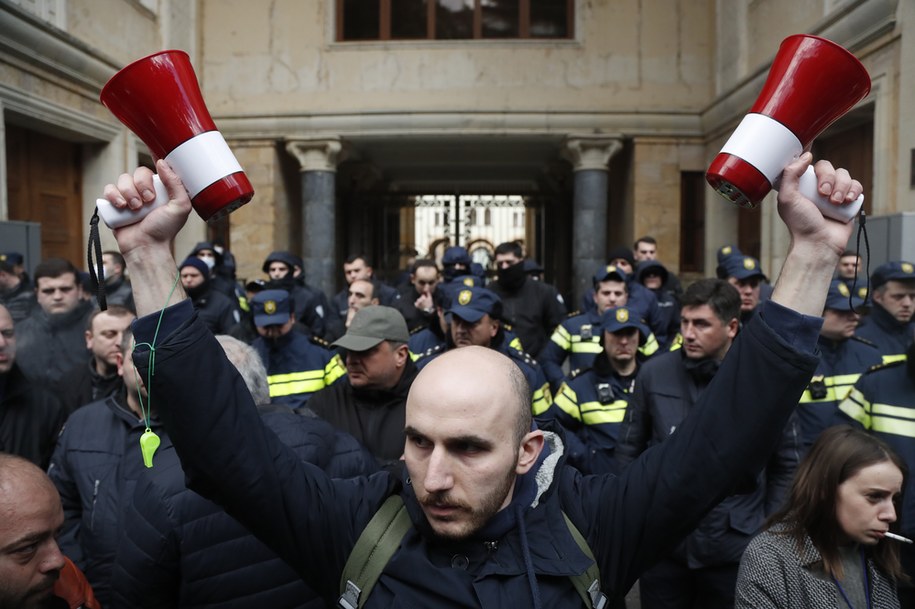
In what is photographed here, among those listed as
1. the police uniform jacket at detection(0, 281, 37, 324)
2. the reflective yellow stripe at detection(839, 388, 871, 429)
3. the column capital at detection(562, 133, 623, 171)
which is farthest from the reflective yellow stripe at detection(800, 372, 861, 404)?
the column capital at detection(562, 133, 623, 171)

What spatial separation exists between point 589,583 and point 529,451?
285 mm

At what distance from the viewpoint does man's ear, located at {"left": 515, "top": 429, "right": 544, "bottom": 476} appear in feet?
5.21

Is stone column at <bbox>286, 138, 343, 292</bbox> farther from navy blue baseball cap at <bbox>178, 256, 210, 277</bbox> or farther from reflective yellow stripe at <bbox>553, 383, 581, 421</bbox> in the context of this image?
reflective yellow stripe at <bbox>553, 383, 581, 421</bbox>

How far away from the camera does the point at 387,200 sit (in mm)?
17578

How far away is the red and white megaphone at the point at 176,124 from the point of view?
150 centimetres

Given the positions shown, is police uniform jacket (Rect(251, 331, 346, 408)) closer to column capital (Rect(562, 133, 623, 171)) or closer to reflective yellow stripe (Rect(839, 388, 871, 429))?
reflective yellow stripe (Rect(839, 388, 871, 429))

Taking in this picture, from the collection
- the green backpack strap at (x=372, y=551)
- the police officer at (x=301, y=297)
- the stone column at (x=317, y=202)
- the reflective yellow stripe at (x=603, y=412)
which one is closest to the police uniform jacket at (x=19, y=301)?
the police officer at (x=301, y=297)

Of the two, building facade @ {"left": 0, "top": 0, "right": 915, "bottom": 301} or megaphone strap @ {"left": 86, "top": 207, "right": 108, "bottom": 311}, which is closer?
megaphone strap @ {"left": 86, "top": 207, "right": 108, "bottom": 311}

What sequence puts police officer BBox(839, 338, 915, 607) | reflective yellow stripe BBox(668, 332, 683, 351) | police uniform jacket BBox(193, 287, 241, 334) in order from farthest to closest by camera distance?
police uniform jacket BBox(193, 287, 241, 334) < reflective yellow stripe BBox(668, 332, 683, 351) < police officer BBox(839, 338, 915, 607)

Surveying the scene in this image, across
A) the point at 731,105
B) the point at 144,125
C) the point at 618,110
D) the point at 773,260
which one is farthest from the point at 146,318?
the point at 618,110

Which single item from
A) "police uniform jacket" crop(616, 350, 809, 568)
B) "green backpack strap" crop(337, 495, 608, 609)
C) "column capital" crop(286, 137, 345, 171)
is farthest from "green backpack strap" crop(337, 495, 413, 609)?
"column capital" crop(286, 137, 345, 171)

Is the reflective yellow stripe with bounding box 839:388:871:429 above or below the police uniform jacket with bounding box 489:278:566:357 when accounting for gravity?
below

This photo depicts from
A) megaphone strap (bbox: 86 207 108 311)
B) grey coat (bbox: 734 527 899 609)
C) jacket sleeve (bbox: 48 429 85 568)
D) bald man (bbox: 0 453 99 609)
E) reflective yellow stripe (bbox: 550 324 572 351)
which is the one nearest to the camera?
megaphone strap (bbox: 86 207 108 311)

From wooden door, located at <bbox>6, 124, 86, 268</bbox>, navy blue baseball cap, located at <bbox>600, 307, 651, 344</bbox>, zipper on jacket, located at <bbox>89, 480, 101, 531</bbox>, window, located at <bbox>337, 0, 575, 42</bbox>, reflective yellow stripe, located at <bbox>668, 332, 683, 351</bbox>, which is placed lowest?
zipper on jacket, located at <bbox>89, 480, 101, 531</bbox>
